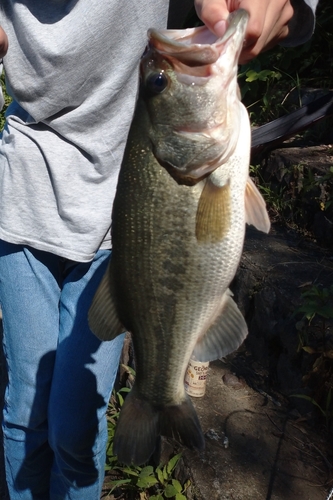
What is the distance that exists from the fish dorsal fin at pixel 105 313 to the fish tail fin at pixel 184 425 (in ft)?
0.94

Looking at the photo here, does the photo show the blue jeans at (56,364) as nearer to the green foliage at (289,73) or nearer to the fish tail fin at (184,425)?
the fish tail fin at (184,425)

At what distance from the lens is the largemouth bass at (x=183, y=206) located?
1536 millimetres

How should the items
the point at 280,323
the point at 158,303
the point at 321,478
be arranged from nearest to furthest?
the point at 158,303 < the point at 321,478 < the point at 280,323

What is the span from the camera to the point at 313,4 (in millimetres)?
1727

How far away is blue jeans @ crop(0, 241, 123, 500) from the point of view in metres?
2.32

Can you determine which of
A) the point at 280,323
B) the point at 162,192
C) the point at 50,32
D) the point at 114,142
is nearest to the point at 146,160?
the point at 162,192

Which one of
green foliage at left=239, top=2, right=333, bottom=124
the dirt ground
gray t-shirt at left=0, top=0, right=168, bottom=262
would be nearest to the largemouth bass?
gray t-shirt at left=0, top=0, right=168, bottom=262

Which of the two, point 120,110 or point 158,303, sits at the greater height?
point 120,110

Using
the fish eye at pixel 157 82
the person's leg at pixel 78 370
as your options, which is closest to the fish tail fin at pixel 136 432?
the person's leg at pixel 78 370

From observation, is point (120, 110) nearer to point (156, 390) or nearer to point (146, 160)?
point (146, 160)

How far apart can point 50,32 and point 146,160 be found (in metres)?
0.77

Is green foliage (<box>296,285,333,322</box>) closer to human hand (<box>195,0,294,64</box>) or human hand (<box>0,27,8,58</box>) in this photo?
human hand (<box>195,0,294,64</box>)

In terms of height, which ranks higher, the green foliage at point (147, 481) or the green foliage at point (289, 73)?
the green foliage at point (289, 73)

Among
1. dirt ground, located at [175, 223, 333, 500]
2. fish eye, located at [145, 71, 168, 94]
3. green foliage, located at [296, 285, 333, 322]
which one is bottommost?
dirt ground, located at [175, 223, 333, 500]
